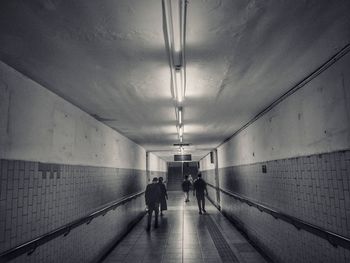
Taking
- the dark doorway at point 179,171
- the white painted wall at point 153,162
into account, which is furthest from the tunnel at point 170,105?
the dark doorway at point 179,171

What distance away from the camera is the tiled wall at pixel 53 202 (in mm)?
2734

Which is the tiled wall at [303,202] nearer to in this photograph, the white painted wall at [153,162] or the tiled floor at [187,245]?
the tiled floor at [187,245]

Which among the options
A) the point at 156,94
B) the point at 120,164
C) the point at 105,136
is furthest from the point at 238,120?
the point at 120,164

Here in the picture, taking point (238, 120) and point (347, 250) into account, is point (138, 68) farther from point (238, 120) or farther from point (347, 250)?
point (238, 120)

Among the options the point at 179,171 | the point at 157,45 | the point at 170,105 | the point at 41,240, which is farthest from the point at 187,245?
the point at 179,171

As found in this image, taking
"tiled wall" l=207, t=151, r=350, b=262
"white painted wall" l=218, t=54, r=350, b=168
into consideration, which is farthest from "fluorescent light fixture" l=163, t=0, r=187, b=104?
"tiled wall" l=207, t=151, r=350, b=262

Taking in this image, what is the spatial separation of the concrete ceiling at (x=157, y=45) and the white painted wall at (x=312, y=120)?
220 millimetres

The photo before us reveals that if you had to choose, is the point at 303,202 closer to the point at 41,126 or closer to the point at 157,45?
the point at 157,45

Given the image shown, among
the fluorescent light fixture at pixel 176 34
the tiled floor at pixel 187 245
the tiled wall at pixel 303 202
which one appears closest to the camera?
the fluorescent light fixture at pixel 176 34

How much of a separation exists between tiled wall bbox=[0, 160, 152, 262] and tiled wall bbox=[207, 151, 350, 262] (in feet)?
11.0

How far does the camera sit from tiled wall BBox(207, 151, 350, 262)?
2.82 m

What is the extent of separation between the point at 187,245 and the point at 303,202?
3314mm

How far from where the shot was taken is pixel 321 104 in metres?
3.13

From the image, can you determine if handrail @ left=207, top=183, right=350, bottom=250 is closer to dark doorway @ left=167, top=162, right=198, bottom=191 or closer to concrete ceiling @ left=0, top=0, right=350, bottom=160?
concrete ceiling @ left=0, top=0, right=350, bottom=160
